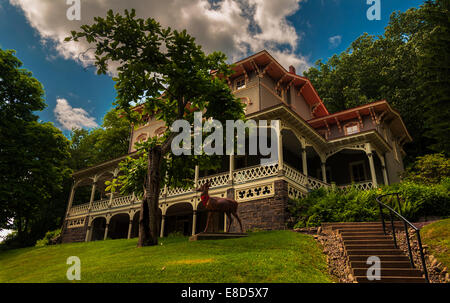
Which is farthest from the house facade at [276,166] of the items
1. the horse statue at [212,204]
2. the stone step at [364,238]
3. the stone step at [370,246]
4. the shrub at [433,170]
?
the stone step at [370,246]

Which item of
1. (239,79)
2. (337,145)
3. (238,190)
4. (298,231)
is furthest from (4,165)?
(337,145)

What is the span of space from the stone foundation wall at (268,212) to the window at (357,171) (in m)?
9.66

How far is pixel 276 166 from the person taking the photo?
16344 millimetres

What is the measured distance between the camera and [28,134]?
2205cm

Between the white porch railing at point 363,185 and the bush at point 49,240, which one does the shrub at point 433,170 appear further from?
the bush at point 49,240

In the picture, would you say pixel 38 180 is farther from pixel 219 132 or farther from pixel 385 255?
pixel 385 255

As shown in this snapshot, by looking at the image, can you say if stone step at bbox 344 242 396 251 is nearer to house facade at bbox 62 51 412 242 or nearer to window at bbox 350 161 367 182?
house facade at bbox 62 51 412 242

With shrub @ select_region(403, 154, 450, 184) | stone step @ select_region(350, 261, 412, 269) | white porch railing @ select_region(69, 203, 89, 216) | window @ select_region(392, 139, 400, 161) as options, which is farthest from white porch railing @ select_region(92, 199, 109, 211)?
window @ select_region(392, 139, 400, 161)

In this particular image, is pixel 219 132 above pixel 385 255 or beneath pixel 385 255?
above

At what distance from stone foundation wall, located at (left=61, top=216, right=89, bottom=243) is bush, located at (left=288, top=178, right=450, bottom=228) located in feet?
58.2

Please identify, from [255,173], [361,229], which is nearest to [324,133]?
[255,173]

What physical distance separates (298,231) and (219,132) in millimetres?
5388

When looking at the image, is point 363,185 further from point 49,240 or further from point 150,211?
point 49,240

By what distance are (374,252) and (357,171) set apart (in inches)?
595
